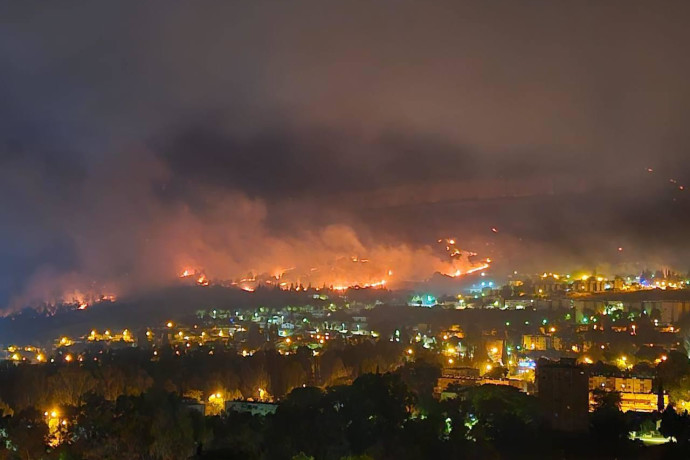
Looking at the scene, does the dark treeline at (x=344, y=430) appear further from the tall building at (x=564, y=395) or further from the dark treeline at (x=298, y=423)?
the tall building at (x=564, y=395)

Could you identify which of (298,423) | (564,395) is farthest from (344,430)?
(564,395)

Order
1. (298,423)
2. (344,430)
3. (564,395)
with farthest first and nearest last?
(564,395) < (298,423) < (344,430)

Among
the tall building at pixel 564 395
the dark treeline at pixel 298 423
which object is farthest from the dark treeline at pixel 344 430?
the tall building at pixel 564 395

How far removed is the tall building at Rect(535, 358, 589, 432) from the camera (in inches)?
449

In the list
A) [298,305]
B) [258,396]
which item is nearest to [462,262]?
[298,305]

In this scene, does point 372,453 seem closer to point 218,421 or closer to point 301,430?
point 301,430

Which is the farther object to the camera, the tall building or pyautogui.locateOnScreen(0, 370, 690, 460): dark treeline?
the tall building

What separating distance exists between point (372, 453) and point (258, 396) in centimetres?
606

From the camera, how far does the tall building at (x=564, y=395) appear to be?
11.4 metres

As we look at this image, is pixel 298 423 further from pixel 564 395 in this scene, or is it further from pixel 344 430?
pixel 564 395

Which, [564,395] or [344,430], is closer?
[344,430]

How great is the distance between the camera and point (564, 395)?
465 inches

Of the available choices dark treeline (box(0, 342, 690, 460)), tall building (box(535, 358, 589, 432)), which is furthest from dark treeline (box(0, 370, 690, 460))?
tall building (box(535, 358, 589, 432))

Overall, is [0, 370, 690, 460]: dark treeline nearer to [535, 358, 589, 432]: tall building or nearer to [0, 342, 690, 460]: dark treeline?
[0, 342, 690, 460]: dark treeline
